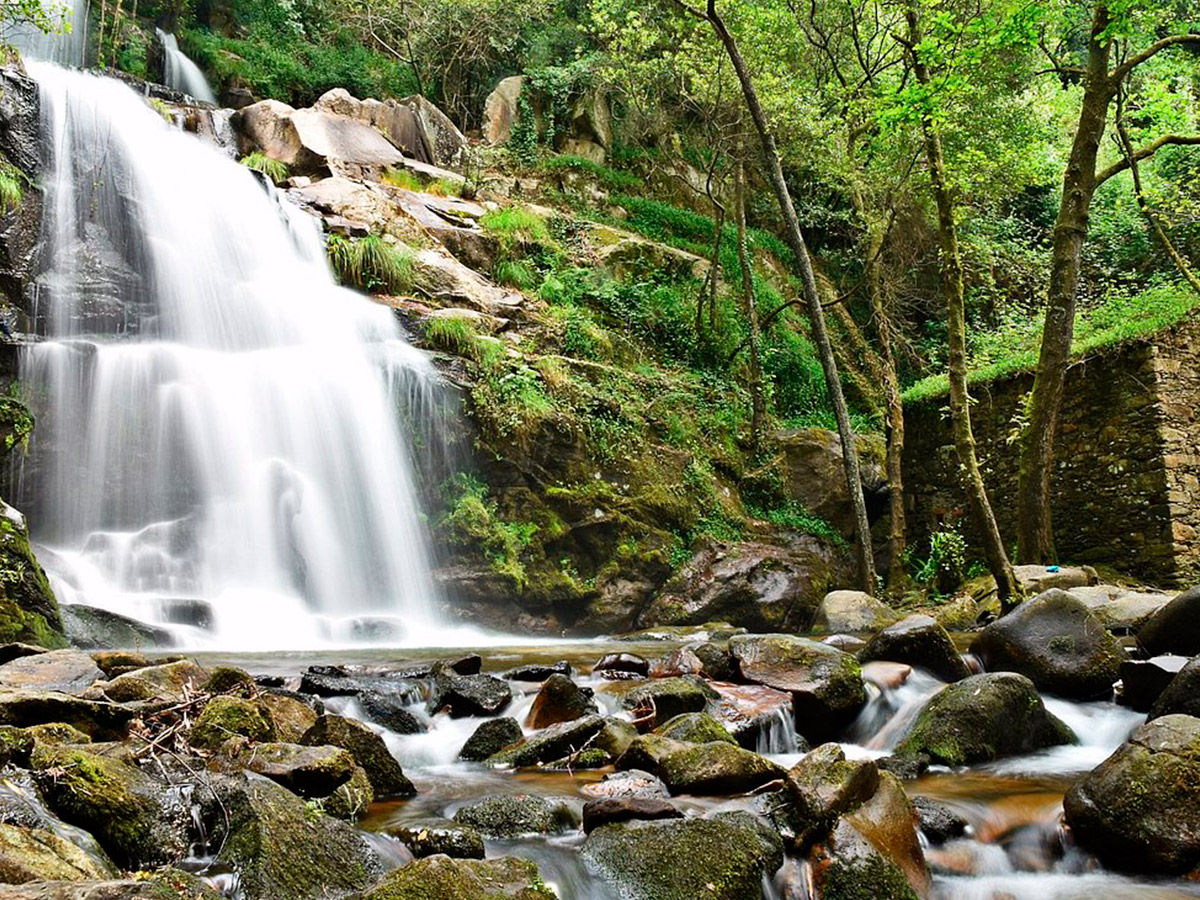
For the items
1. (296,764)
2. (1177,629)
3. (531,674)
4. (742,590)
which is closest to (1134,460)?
(742,590)

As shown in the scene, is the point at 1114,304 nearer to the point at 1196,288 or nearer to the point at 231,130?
the point at 1196,288

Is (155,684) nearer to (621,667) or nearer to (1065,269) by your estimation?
(621,667)

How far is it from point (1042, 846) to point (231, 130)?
19.9 meters

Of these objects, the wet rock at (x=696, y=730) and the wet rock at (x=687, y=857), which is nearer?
the wet rock at (x=687, y=857)

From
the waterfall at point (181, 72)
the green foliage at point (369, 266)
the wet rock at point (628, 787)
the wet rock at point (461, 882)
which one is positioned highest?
the waterfall at point (181, 72)

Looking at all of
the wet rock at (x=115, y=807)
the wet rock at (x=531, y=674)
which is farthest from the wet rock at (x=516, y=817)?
the wet rock at (x=531, y=674)

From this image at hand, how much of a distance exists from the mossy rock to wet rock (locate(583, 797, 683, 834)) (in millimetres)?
1760

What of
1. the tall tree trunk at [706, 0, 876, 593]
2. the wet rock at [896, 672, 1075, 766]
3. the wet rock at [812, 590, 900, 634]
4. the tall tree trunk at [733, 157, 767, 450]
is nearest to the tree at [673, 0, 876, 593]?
the tall tree trunk at [706, 0, 876, 593]

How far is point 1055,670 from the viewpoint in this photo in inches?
244

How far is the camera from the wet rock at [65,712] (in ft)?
13.0

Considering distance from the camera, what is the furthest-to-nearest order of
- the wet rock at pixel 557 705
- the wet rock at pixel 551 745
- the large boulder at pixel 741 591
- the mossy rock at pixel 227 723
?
the large boulder at pixel 741 591 → the wet rock at pixel 557 705 → the wet rock at pixel 551 745 → the mossy rock at pixel 227 723

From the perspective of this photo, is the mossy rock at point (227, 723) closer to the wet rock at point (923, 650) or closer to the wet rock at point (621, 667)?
the wet rock at point (621, 667)

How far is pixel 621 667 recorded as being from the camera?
7461 mm

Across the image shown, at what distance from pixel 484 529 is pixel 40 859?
9.89m
